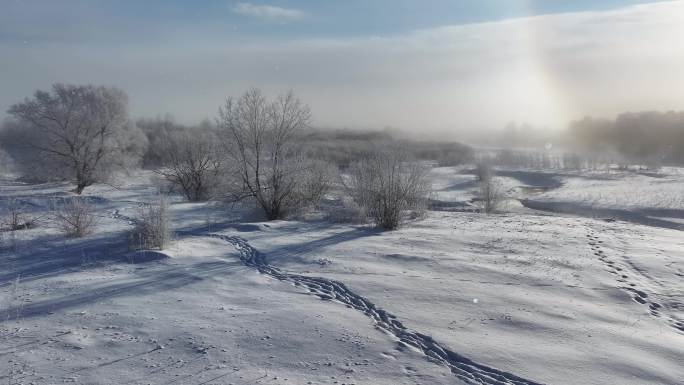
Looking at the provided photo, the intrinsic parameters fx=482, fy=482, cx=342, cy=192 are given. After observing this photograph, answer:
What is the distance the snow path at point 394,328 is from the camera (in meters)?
6.67

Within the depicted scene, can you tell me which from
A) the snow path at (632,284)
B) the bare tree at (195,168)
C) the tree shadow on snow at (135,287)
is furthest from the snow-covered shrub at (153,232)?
the bare tree at (195,168)

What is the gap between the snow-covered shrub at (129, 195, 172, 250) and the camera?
1373cm

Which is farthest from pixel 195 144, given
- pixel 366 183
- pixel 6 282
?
pixel 6 282

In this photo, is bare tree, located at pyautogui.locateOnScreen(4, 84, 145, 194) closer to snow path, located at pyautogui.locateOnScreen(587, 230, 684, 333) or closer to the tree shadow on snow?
the tree shadow on snow

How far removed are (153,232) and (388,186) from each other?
9.66 meters

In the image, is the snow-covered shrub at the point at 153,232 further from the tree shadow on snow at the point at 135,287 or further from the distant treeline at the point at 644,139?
the distant treeline at the point at 644,139

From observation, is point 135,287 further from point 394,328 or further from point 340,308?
point 394,328

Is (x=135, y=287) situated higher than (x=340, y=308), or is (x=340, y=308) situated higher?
(x=135, y=287)

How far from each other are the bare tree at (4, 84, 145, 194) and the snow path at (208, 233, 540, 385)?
26.7 meters

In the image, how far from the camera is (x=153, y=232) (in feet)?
45.2

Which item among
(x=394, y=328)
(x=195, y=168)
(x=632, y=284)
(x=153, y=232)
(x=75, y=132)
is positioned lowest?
(x=632, y=284)

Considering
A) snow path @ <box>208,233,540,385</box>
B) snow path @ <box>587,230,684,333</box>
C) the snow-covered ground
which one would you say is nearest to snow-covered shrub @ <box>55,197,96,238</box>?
the snow-covered ground


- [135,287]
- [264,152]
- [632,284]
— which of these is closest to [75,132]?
[264,152]

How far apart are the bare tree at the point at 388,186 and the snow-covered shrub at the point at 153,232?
8565mm
